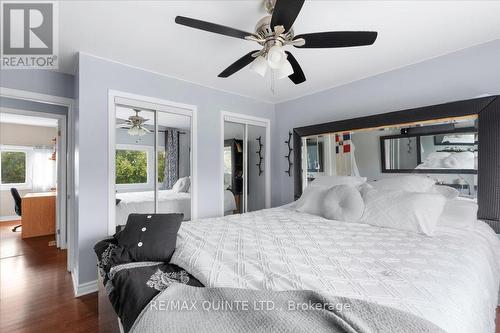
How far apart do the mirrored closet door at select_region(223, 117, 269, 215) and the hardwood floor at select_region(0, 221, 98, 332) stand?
2.06 meters

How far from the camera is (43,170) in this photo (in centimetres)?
612

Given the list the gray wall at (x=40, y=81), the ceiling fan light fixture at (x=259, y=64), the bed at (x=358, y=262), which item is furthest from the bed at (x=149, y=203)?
the ceiling fan light fixture at (x=259, y=64)

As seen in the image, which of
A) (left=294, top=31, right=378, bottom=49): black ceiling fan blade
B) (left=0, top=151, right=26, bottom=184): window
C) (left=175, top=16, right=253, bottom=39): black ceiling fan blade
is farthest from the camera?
(left=0, top=151, right=26, bottom=184): window

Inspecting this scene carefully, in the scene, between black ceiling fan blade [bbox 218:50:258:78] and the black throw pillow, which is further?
black ceiling fan blade [bbox 218:50:258:78]

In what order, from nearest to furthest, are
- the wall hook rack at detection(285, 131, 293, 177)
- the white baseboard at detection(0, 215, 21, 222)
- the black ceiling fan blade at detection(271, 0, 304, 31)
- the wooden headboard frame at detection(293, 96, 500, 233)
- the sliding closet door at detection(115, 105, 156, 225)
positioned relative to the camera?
the black ceiling fan blade at detection(271, 0, 304, 31) < the wooden headboard frame at detection(293, 96, 500, 233) < the sliding closet door at detection(115, 105, 156, 225) < the wall hook rack at detection(285, 131, 293, 177) < the white baseboard at detection(0, 215, 21, 222)

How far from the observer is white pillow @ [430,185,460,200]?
2.27m

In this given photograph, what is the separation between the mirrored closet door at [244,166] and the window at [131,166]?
1.18m

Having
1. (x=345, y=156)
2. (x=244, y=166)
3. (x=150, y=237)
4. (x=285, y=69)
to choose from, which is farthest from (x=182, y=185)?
(x=345, y=156)

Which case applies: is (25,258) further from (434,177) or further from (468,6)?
(468,6)

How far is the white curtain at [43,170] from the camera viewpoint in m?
6.03

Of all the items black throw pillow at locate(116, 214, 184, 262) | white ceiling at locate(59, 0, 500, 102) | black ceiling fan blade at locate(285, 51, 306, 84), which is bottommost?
black throw pillow at locate(116, 214, 184, 262)

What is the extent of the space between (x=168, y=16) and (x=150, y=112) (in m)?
1.33

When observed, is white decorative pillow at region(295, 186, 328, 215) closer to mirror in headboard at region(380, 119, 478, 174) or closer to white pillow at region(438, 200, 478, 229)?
mirror in headboard at region(380, 119, 478, 174)

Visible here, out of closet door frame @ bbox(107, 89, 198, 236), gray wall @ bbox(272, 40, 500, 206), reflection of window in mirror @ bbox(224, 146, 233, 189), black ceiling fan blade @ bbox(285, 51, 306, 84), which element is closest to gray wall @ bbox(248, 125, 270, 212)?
gray wall @ bbox(272, 40, 500, 206)
